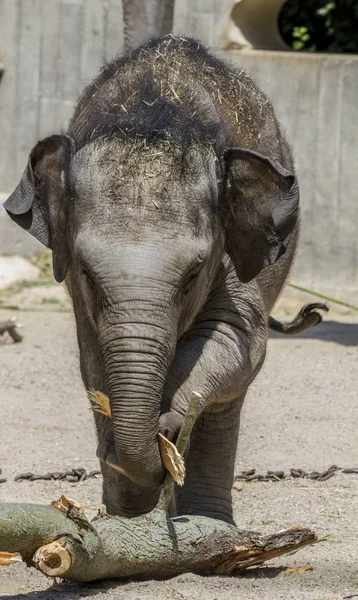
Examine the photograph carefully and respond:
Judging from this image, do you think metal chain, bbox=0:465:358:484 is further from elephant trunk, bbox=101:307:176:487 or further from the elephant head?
elephant trunk, bbox=101:307:176:487

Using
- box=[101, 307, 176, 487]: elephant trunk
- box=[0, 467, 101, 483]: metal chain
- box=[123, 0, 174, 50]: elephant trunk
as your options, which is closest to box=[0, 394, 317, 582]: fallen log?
box=[101, 307, 176, 487]: elephant trunk

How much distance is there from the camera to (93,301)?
451cm

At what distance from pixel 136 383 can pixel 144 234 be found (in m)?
0.57

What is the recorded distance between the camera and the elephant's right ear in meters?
4.98

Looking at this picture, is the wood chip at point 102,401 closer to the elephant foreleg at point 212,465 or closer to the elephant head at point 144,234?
the elephant head at point 144,234

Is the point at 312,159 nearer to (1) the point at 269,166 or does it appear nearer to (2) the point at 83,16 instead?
(2) the point at 83,16

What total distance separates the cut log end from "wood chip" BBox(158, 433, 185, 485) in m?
0.59

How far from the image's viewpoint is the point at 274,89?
1324 cm

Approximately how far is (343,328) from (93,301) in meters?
7.49

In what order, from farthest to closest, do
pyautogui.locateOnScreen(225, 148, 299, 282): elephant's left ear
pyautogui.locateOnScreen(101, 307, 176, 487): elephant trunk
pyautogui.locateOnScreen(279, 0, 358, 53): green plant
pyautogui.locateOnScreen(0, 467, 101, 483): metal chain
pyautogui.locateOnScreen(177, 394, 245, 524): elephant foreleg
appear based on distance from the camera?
pyautogui.locateOnScreen(279, 0, 358, 53): green plant, pyautogui.locateOnScreen(0, 467, 101, 483): metal chain, pyautogui.locateOnScreen(177, 394, 245, 524): elephant foreleg, pyautogui.locateOnScreen(225, 148, 299, 282): elephant's left ear, pyautogui.locateOnScreen(101, 307, 176, 487): elephant trunk

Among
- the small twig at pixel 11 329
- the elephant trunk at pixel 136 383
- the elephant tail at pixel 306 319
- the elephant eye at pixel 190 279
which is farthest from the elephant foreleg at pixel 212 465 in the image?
the small twig at pixel 11 329

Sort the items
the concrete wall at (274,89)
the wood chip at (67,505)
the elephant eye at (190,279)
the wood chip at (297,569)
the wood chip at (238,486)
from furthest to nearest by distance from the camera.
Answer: the concrete wall at (274,89)
the wood chip at (238,486)
the wood chip at (297,569)
the elephant eye at (190,279)
the wood chip at (67,505)

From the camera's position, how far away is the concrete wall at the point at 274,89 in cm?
1320

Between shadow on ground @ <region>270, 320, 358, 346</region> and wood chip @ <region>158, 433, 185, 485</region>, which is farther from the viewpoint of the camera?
shadow on ground @ <region>270, 320, 358, 346</region>
